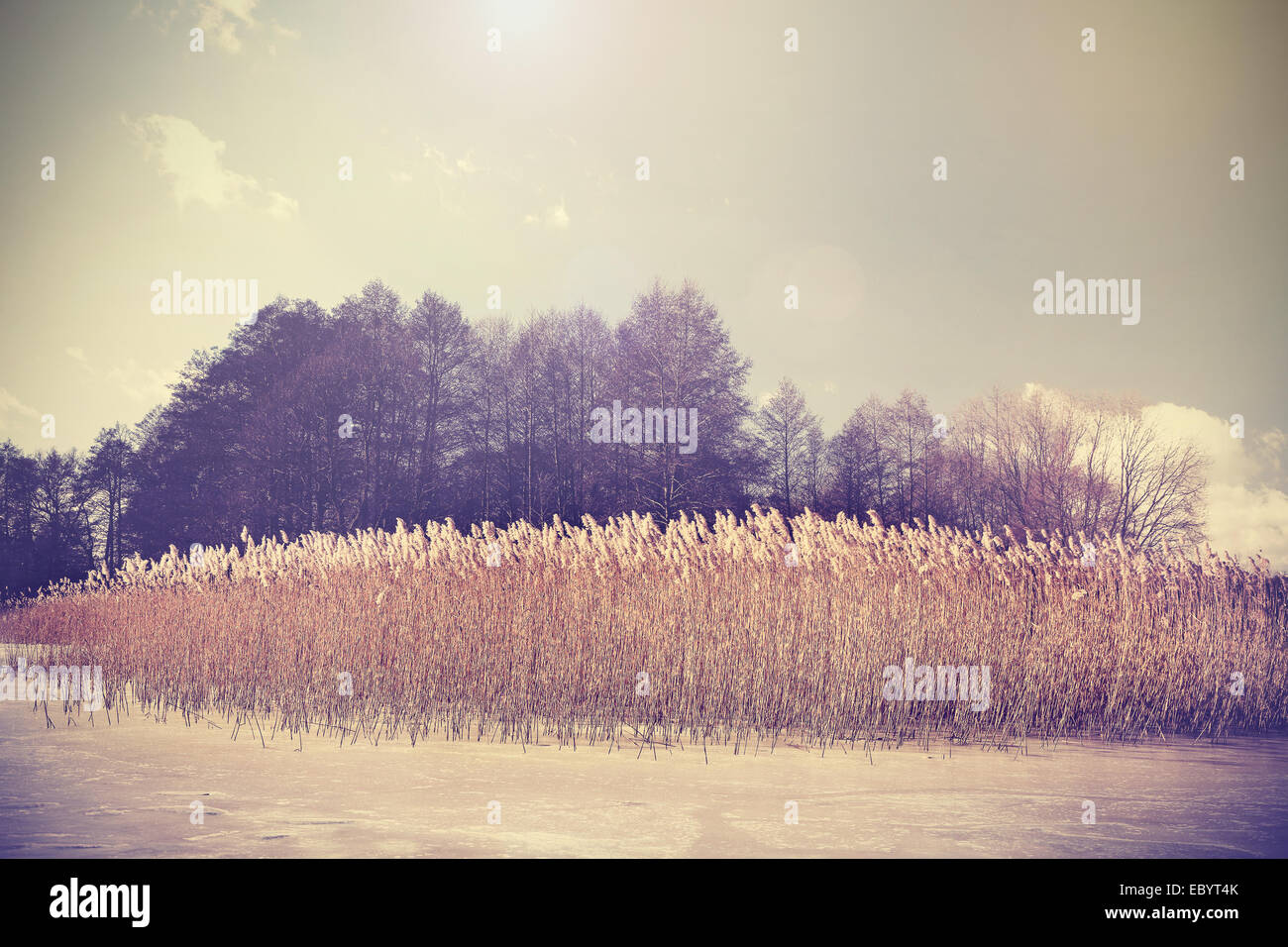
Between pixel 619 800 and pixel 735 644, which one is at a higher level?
pixel 735 644

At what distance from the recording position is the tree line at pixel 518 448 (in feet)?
78.5

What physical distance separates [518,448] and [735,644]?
1982cm

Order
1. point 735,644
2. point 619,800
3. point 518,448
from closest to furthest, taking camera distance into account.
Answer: point 619,800 → point 735,644 → point 518,448

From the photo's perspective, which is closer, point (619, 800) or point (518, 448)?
point (619, 800)

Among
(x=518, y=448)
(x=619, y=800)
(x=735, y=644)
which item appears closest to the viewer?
(x=619, y=800)

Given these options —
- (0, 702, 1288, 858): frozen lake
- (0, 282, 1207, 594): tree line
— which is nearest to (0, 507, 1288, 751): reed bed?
(0, 702, 1288, 858): frozen lake

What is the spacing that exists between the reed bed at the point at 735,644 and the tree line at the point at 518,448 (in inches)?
529

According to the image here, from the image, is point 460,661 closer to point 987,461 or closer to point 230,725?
point 230,725

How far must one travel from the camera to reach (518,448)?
27.4 meters

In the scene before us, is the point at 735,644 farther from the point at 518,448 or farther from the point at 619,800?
the point at 518,448

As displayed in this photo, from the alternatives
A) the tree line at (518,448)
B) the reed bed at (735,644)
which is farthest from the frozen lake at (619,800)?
the tree line at (518,448)

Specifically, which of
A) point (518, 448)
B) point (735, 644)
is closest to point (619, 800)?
point (735, 644)

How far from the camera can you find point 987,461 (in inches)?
1108
